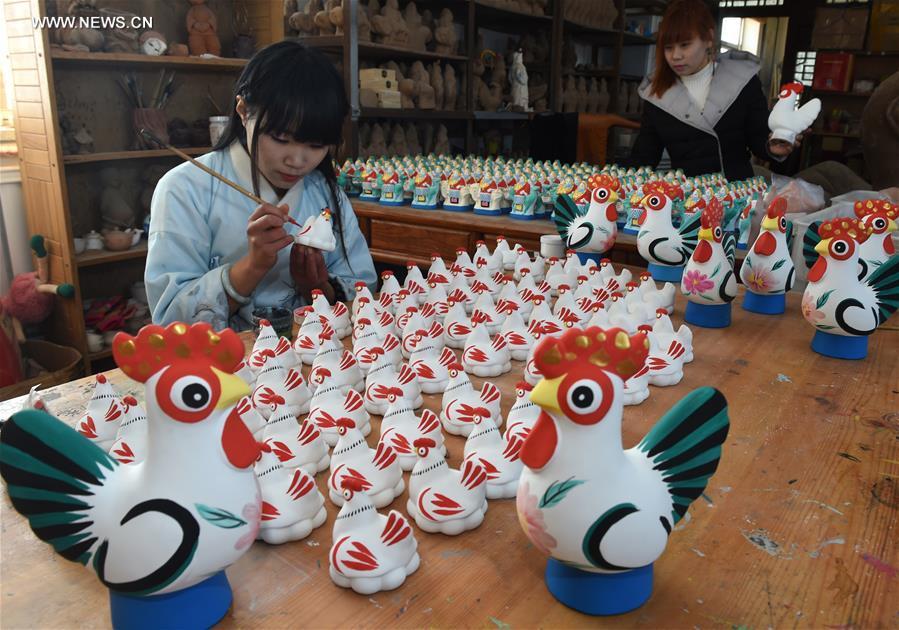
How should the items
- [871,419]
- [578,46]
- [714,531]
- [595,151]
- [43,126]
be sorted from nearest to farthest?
[714,531] → [871,419] → [43,126] → [595,151] → [578,46]

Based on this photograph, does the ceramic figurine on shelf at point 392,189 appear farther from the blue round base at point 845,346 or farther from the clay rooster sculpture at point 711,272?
the blue round base at point 845,346

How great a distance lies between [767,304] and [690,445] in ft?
3.61

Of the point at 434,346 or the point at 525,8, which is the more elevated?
the point at 525,8

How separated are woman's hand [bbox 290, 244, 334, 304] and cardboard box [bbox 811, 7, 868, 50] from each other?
17.8 ft

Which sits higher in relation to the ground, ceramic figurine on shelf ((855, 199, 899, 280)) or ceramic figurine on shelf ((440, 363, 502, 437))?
ceramic figurine on shelf ((855, 199, 899, 280))

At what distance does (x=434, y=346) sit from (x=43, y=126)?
2.19 metres

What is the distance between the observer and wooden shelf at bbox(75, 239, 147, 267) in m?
2.78

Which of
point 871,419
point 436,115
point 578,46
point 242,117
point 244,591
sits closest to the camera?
point 244,591

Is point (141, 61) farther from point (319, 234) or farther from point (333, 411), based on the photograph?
point (333, 411)

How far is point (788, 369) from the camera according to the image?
1.27 meters

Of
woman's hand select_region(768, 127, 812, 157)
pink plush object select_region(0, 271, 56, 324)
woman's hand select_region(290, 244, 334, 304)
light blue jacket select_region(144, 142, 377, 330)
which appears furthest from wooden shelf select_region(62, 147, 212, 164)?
woman's hand select_region(768, 127, 812, 157)

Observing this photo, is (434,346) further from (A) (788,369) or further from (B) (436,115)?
(B) (436,115)

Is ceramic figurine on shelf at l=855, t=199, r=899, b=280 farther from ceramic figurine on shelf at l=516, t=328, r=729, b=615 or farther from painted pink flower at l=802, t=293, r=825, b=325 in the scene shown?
ceramic figurine on shelf at l=516, t=328, r=729, b=615

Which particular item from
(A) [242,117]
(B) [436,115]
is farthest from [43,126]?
(B) [436,115]
